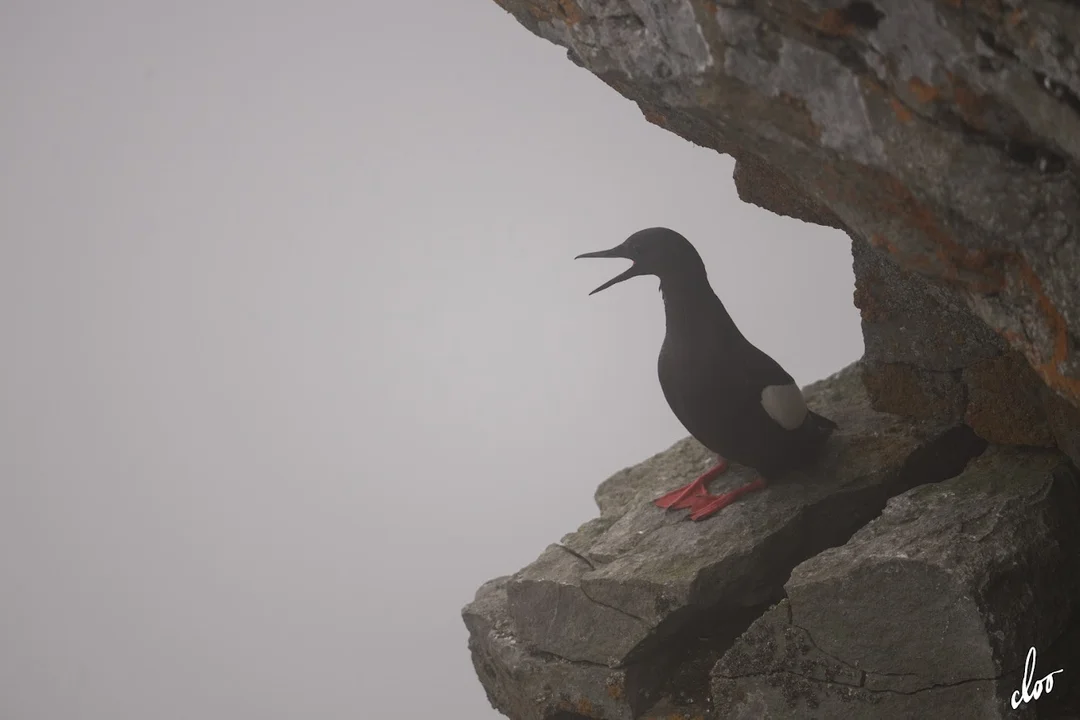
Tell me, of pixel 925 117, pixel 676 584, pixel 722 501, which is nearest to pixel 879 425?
pixel 722 501

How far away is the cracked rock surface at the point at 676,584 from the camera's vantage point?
15.8ft

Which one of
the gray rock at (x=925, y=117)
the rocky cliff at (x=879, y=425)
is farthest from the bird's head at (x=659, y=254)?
the gray rock at (x=925, y=117)

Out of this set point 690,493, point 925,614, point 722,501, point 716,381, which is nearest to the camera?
point 925,614

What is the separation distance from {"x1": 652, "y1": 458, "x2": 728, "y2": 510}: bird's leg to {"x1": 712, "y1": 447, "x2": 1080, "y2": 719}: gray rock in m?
1.56

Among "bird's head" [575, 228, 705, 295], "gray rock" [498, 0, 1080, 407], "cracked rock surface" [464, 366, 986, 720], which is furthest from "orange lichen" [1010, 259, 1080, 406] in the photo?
"bird's head" [575, 228, 705, 295]

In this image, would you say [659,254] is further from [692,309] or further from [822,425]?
[822,425]

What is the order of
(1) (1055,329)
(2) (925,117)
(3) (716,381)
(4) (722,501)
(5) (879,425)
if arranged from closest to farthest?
(2) (925,117) < (1) (1055,329) < (3) (716,381) < (4) (722,501) < (5) (879,425)

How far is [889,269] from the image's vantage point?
5.27 meters

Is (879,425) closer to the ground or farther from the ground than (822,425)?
closer to the ground

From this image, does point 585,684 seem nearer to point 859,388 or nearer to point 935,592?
point 935,592

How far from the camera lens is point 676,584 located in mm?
4715

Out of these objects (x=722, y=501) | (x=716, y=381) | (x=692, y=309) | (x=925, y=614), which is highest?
(x=692, y=309)

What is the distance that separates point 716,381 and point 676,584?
1.33m

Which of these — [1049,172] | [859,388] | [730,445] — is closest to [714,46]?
[1049,172]
